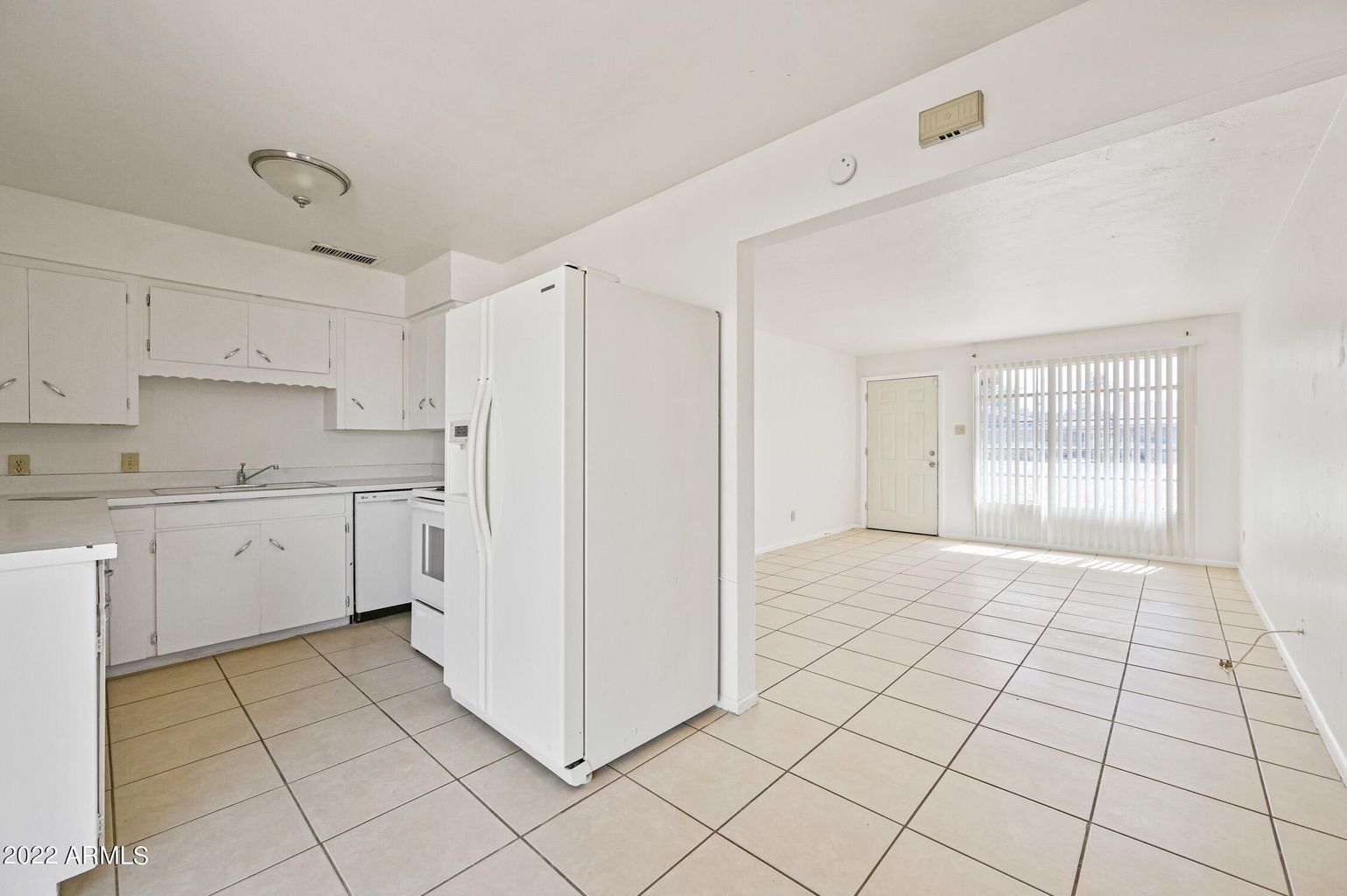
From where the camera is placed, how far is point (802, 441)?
6.56 meters

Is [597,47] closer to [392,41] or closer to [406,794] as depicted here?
[392,41]

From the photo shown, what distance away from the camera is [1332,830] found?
1664 millimetres

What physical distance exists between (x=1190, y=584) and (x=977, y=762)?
13.2ft

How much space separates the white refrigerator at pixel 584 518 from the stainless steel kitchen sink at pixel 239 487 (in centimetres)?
167

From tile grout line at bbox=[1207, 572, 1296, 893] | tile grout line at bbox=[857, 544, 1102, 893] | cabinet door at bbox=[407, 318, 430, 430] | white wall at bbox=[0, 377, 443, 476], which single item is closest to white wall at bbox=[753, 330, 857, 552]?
tile grout line at bbox=[857, 544, 1102, 893]

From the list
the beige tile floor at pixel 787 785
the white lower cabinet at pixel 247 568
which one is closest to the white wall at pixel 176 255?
the white lower cabinet at pixel 247 568

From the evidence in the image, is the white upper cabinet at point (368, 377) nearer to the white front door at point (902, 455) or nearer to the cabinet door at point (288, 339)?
the cabinet door at point (288, 339)

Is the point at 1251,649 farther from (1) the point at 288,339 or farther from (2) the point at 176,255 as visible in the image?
(2) the point at 176,255

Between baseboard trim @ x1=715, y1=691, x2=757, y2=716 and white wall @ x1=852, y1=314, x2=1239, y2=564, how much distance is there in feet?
17.5

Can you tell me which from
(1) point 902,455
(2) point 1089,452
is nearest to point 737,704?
(2) point 1089,452

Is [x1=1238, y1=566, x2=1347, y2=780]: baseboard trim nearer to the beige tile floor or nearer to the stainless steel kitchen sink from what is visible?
the beige tile floor

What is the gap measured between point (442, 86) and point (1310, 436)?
12.7 ft

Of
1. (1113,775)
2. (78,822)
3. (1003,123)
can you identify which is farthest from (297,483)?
(1113,775)

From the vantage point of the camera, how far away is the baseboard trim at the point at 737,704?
2.39m
